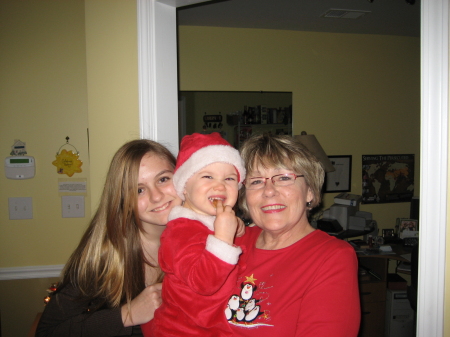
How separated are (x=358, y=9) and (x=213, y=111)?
1.82 metres

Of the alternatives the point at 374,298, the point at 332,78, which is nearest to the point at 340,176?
the point at 332,78

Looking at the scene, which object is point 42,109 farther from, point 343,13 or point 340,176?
point 340,176

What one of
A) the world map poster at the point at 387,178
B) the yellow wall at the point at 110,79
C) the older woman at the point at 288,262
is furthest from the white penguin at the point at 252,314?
the world map poster at the point at 387,178

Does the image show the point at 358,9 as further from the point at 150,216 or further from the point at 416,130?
the point at 150,216

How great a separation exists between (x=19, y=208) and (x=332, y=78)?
3.74 metres

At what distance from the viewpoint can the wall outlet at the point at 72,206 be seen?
3139 mm

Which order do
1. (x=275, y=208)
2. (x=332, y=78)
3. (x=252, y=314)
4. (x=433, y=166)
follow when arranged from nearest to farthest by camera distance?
1. (x=433, y=166)
2. (x=252, y=314)
3. (x=275, y=208)
4. (x=332, y=78)

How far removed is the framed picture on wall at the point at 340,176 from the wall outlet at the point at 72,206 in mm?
2818

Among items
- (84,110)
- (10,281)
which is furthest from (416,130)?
(10,281)

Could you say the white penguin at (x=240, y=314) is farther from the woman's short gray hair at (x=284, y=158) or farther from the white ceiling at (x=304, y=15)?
the white ceiling at (x=304, y=15)

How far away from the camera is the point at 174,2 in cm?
168

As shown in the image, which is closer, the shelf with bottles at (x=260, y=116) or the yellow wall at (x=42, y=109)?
the yellow wall at (x=42, y=109)

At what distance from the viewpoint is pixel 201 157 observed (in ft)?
3.90

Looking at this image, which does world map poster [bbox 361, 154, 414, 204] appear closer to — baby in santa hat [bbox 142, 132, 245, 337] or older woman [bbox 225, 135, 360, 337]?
older woman [bbox 225, 135, 360, 337]
